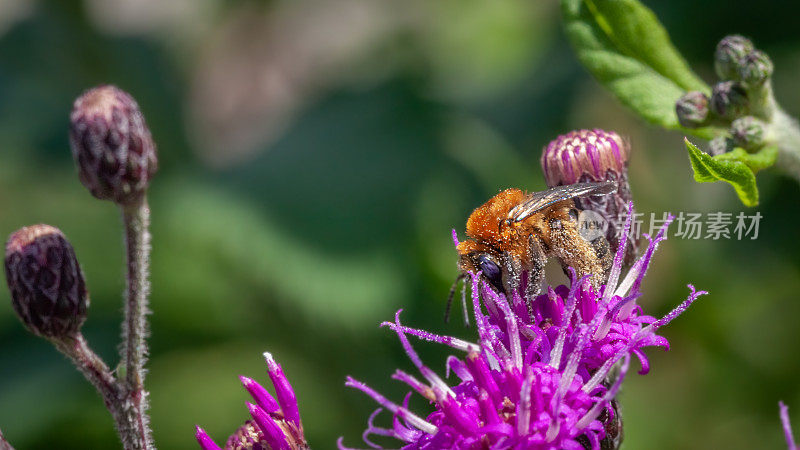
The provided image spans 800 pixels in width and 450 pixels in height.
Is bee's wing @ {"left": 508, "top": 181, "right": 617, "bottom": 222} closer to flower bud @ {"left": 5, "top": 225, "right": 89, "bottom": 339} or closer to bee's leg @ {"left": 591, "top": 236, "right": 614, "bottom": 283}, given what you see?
bee's leg @ {"left": 591, "top": 236, "right": 614, "bottom": 283}

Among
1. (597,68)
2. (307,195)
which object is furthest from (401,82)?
(597,68)

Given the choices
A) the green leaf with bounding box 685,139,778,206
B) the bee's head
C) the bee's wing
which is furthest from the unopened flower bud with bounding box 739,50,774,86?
the bee's head

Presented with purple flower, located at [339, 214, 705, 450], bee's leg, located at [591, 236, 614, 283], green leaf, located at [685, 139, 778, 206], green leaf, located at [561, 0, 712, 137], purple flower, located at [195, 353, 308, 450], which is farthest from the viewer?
green leaf, located at [561, 0, 712, 137]

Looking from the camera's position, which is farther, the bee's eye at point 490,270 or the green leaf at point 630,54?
the green leaf at point 630,54

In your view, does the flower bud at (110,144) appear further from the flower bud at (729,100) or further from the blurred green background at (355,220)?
Answer: the blurred green background at (355,220)

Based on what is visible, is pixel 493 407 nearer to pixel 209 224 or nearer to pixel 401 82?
pixel 209 224

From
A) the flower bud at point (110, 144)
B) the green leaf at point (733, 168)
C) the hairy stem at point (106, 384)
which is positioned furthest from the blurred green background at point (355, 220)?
the flower bud at point (110, 144)

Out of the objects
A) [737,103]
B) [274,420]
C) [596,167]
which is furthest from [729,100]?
[274,420]
